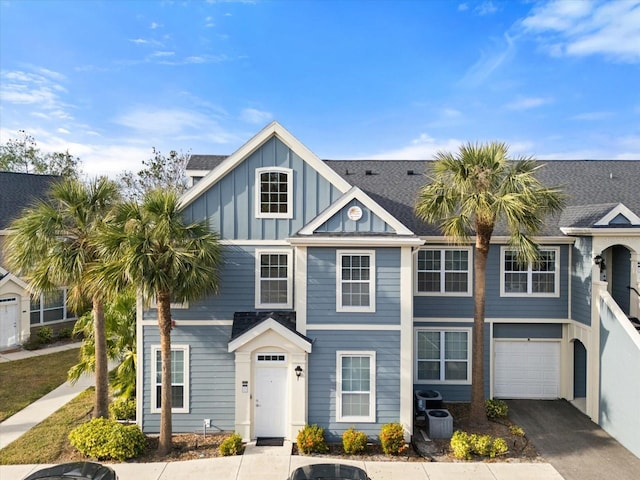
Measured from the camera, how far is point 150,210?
11117mm

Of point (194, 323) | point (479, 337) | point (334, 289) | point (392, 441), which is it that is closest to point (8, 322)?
point (194, 323)

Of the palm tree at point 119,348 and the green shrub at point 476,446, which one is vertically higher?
the palm tree at point 119,348

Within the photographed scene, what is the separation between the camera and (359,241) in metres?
11.7

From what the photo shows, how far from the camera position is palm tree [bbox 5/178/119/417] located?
11.5 metres

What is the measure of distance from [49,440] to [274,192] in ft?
31.6

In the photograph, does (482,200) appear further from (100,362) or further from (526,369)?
(100,362)

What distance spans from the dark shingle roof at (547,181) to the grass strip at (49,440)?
991cm

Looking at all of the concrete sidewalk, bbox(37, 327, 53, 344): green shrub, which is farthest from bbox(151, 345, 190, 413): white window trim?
bbox(37, 327, 53, 344): green shrub

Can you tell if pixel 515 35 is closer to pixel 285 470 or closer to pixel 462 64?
pixel 462 64

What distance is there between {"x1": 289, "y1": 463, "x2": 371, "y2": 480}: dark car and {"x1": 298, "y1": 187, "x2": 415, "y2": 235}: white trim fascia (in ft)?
19.7

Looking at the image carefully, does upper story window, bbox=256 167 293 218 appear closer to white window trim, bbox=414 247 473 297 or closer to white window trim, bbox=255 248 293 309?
white window trim, bbox=255 248 293 309

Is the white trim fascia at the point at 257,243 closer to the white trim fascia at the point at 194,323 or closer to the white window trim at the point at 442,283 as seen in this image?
the white trim fascia at the point at 194,323

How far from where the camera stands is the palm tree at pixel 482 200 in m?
11.8

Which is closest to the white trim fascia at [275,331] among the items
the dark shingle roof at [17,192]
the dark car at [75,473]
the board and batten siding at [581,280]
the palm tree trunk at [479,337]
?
the dark car at [75,473]
